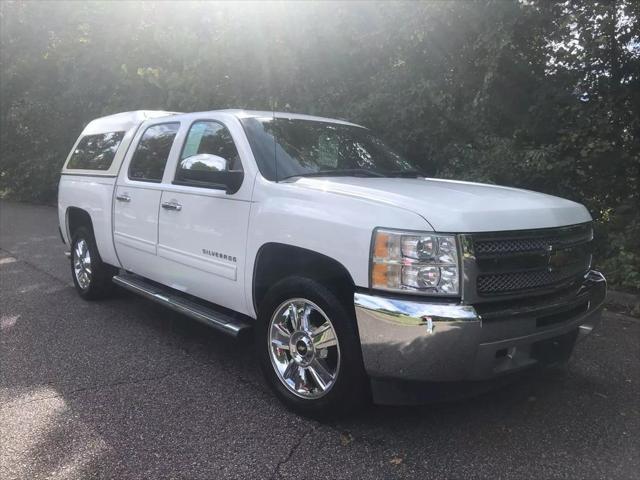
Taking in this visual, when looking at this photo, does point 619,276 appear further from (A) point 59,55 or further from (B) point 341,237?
(A) point 59,55

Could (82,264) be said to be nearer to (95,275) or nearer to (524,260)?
(95,275)

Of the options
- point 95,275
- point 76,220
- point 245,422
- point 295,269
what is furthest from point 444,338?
point 76,220

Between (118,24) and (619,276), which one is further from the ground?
(118,24)

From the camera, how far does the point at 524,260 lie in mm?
3078

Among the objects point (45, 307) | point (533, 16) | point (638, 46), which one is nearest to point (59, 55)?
Answer: point (45, 307)

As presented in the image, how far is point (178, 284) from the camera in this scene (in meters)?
4.55

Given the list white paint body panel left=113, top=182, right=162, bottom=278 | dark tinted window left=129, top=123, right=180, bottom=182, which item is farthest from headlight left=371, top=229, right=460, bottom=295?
dark tinted window left=129, top=123, right=180, bottom=182

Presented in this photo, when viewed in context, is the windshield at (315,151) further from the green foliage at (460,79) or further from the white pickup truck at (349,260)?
the green foliage at (460,79)

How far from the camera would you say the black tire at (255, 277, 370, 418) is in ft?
10.2

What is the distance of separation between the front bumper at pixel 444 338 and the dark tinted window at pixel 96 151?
3.83 metres

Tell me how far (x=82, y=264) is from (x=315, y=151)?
11.1ft

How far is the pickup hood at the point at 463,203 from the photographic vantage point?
2.92 meters

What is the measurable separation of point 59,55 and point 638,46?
52.2 feet

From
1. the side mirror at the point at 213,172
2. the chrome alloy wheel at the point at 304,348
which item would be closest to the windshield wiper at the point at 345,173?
the side mirror at the point at 213,172
